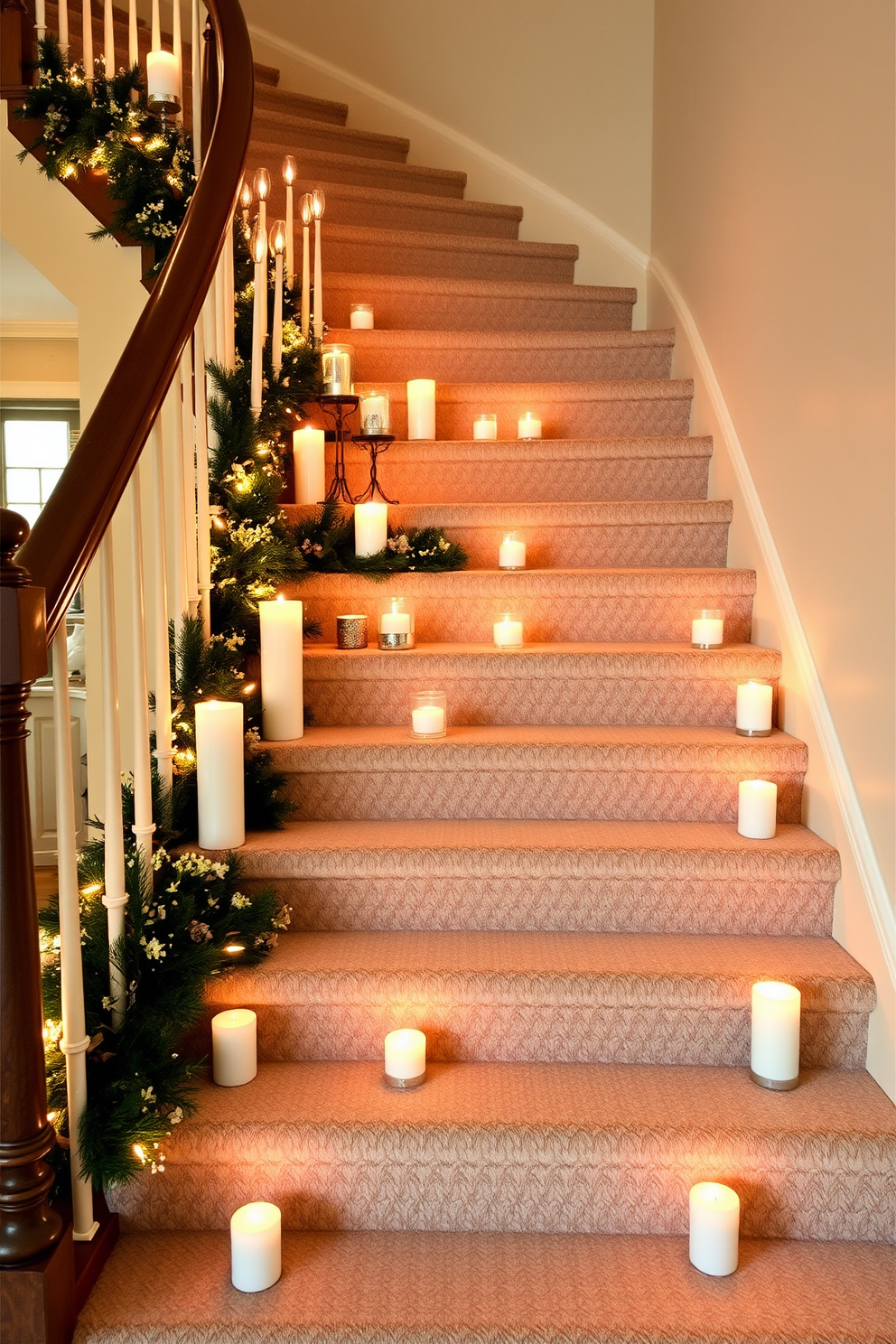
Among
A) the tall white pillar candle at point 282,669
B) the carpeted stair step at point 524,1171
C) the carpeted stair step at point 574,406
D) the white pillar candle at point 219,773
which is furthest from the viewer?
the carpeted stair step at point 574,406

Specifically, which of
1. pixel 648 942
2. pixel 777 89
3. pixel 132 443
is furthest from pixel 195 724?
pixel 777 89

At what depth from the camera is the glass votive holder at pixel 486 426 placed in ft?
10.0

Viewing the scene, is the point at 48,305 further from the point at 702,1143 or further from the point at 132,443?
the point at 702,1143

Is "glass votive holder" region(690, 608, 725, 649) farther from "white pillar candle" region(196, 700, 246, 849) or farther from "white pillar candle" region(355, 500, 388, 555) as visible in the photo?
"white pillar candle" region(196, 700, 246, 849)

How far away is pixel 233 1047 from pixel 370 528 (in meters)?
1.35

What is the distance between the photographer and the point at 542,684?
2.35m

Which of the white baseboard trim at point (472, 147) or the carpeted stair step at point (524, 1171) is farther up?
the white baseboard trim at point (472, 147)

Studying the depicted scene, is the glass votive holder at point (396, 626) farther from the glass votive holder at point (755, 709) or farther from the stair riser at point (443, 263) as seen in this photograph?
the stair riser at point (443, 263)

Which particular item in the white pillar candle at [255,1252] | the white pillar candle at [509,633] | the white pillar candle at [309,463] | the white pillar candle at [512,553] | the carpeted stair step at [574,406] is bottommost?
the white pillar candle at [255,1252]

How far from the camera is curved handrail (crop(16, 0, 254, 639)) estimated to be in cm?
133

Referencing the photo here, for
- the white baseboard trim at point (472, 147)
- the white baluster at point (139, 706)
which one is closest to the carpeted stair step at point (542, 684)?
the white baluster at point (139, 706)

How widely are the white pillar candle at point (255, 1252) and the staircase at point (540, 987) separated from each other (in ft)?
0.08

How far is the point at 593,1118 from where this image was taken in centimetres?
155

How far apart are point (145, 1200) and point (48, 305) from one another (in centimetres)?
490
